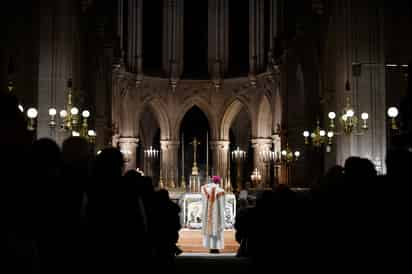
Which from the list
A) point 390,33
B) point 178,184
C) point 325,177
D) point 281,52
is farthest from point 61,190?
point 178,184

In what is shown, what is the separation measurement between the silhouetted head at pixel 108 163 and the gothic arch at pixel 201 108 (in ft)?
97.4

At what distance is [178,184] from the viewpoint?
34750 mm

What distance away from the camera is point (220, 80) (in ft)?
114

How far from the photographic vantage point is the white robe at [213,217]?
1573 centimetres

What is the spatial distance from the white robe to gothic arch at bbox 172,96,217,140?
1859cm

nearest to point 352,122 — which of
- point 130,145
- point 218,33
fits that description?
point 130,145

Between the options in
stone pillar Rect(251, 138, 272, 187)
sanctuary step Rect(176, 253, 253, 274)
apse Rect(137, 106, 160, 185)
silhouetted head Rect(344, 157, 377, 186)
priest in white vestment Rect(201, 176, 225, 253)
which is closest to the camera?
silhouetted head Rect(344, 157, 377, 186)

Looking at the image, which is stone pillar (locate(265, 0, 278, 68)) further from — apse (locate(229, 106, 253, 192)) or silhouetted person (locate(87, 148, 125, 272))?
silhouetted person (locate(87, 148, 125, 272))

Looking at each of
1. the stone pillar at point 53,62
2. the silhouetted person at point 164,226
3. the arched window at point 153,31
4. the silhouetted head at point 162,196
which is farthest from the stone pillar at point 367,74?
the arched window at point 153,31

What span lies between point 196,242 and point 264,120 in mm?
17194

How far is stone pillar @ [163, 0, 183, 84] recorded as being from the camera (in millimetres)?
35281

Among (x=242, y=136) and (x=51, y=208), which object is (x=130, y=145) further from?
(x=51, y=208)

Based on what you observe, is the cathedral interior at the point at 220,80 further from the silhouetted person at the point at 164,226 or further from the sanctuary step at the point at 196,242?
the sanctuary step at the point at 196,242

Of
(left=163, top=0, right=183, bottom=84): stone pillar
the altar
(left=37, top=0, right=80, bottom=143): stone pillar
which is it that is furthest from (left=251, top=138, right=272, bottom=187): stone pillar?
(left=37, top=0, right=80, bottom=143): stone pillar
